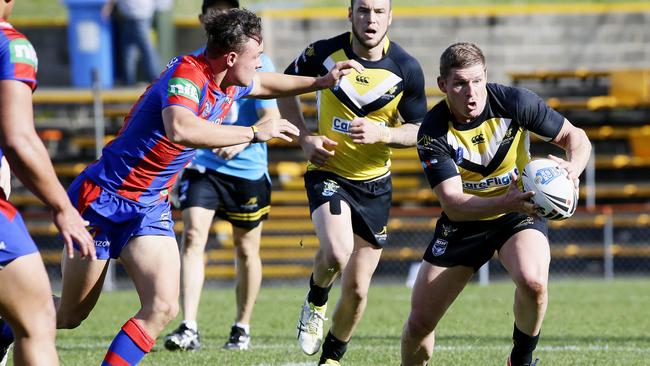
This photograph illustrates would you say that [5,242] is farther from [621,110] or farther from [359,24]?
[621,110]

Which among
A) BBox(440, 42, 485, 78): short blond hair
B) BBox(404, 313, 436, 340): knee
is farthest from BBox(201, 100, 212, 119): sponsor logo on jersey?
BBox(404, 313, 436, 340): knee

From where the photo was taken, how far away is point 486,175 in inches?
231

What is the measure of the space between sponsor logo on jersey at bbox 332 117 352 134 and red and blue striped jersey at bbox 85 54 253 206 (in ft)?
4.84

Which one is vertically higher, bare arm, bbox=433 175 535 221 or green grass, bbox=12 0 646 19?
bare arm, bbox=433 175 535 221

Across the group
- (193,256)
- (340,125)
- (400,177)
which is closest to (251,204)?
(193,256)

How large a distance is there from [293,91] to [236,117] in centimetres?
208

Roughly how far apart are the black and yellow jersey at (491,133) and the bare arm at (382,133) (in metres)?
0.61

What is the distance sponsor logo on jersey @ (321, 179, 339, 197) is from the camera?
670 cm

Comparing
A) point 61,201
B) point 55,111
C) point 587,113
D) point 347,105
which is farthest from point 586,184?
point 61,201

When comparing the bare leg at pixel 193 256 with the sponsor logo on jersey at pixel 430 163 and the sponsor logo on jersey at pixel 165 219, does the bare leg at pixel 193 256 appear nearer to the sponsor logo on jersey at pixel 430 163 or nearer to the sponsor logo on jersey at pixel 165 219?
the sponsor logo on jersey at pixel 165 219

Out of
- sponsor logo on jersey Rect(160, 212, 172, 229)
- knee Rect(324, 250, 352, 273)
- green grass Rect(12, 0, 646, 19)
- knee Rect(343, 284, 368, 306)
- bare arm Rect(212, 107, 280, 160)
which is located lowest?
green grass Rect(12, 0, 646, 19)

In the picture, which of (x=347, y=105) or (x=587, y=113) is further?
(x=587, y=113)

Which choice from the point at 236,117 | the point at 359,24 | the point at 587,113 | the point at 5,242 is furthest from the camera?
the point at 587,113

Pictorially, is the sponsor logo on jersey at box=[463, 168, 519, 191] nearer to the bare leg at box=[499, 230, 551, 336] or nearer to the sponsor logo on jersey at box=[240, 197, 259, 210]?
the bare leg at box=[499, 230, 551, 336]
